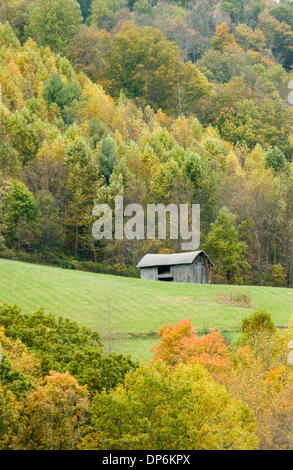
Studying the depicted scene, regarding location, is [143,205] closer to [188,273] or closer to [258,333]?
[188,273]

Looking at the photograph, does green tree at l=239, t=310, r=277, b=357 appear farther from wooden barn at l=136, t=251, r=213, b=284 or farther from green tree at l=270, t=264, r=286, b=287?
green tree at l=270, t=264, r=286, b=287

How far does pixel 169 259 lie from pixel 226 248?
726 centimetres

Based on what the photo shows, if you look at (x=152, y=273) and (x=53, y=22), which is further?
(x=53, y=22)

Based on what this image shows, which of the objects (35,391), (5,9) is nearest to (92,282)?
(35,391)

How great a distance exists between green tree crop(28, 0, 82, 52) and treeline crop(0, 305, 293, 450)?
89025 mm

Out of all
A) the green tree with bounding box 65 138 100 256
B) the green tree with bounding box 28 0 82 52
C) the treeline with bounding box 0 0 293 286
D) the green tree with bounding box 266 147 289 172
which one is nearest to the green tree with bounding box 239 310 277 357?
the treeline with bounding box 0 0 293 286

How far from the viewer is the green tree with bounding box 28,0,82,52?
119m

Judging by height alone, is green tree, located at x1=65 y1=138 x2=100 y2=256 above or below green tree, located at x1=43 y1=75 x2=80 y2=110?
below

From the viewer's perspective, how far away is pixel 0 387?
2784cm

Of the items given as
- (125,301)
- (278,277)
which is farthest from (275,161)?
(125,301)

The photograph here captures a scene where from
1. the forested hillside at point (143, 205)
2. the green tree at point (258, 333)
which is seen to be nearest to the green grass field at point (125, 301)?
the forested hillside at point (143, 205)

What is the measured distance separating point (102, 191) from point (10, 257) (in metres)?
12.3

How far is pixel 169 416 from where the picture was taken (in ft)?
89.5
